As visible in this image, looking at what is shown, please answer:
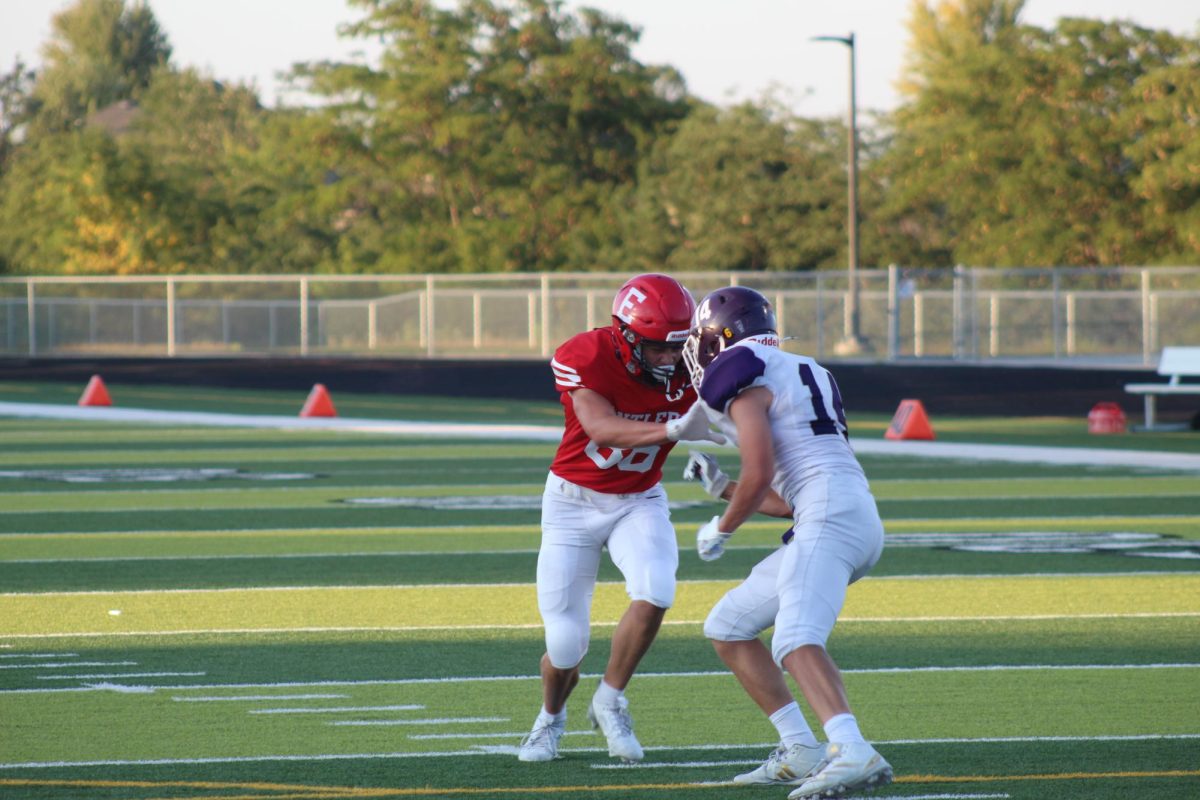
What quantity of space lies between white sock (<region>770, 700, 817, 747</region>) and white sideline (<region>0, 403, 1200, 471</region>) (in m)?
12.5

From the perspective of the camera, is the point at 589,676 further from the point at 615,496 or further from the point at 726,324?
the point at 726,324

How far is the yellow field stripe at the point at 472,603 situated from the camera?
29.1 ft

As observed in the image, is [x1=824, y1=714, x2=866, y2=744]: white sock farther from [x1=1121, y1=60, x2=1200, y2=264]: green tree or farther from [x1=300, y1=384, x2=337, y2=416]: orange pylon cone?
[x1=1121, y1=60, x2=1200, y2=264]: green tree

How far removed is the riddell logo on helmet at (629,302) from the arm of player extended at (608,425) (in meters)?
0.26

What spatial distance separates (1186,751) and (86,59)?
10137cm

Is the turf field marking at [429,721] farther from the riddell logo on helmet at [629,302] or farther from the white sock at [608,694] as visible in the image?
the riddell logo on helmet at [629,302]

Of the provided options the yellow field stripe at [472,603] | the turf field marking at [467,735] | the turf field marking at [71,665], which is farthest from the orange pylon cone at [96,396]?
the turf field marking at [467,735]

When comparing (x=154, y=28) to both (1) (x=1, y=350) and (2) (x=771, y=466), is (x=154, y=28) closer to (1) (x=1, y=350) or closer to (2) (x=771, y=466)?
(1) (x=1, y=350)

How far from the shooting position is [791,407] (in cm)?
538

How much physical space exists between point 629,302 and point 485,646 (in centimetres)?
273

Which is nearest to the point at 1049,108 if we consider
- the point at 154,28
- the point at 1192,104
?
the point at 1192,104

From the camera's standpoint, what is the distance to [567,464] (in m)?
6.15

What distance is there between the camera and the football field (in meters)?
5.84

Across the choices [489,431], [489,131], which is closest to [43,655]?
[489,431]
